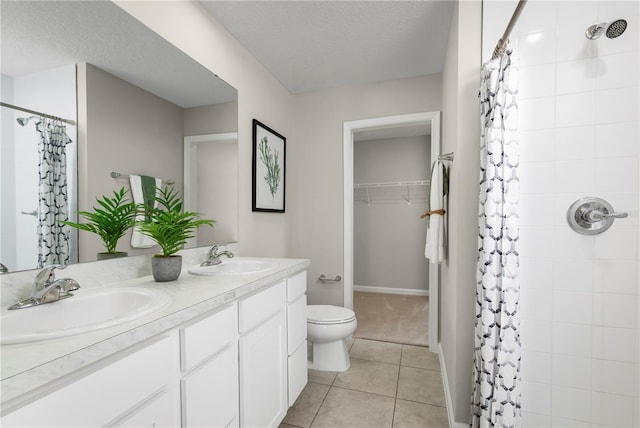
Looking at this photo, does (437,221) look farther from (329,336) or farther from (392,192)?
(392,192)

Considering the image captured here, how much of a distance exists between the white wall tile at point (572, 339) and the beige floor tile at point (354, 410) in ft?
3.18

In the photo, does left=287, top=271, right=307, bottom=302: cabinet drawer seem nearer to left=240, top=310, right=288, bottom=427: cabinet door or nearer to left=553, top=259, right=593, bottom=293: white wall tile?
left=240, top=310, right=288, bottom=427: cabinet door

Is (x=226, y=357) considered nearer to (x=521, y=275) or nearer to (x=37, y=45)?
(x=37, y=45)

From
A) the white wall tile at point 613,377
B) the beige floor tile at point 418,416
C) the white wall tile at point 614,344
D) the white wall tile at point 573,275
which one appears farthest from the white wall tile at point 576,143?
the beige floor tile at point 418,416

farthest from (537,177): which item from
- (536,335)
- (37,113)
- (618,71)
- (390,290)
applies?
(390,290)

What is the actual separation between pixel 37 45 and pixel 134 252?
825 mm

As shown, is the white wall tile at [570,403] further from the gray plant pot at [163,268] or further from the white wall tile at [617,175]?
the gray plant pot at [163,268]

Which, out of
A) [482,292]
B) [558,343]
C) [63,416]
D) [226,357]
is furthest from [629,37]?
[63,416]

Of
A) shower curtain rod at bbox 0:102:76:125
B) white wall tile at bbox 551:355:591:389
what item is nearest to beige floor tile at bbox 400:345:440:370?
white wall tile at bbox 551:355:591:389

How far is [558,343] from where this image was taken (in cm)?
139

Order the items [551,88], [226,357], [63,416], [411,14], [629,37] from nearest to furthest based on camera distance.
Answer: [63,416]
[226,357]
[629,37]
[551,88]
[411,14]

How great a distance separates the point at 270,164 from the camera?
246 centimetres

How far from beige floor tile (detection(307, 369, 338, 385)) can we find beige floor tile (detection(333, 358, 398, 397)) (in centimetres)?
4

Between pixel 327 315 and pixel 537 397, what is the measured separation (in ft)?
4.26
